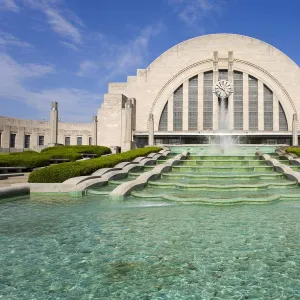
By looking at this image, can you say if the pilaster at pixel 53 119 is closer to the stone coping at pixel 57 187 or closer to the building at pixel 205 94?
the building at pixel 205 94

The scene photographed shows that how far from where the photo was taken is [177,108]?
42156 mm

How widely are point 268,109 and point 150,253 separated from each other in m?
40.1

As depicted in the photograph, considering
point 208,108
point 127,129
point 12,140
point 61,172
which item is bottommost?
point 61,172

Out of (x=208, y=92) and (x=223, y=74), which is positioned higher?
(x=223, y=74)

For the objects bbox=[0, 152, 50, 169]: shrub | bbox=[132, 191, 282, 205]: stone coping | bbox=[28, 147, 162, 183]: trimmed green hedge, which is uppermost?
bbox=[0, 152, 50, 169]: shrub

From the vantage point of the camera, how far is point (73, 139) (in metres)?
48.3

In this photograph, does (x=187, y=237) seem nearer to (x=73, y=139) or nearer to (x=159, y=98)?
(x=159, y=98)

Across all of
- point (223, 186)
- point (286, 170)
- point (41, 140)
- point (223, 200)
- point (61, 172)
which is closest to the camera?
point (223, 200)

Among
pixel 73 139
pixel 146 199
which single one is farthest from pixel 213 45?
pixel 146 199

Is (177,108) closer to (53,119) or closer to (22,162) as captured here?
(53,119)

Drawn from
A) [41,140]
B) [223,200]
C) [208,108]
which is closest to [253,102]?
[208,108]

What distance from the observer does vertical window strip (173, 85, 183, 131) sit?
41688 millimetres

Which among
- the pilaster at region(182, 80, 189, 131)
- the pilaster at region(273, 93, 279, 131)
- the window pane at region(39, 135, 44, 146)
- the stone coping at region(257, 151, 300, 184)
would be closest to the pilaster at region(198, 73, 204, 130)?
the pilaster at region(182, 80, 189, 131)

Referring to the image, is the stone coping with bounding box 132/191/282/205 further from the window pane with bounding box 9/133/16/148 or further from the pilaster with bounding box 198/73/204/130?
the window pane with bounding box 9/133/16/148
